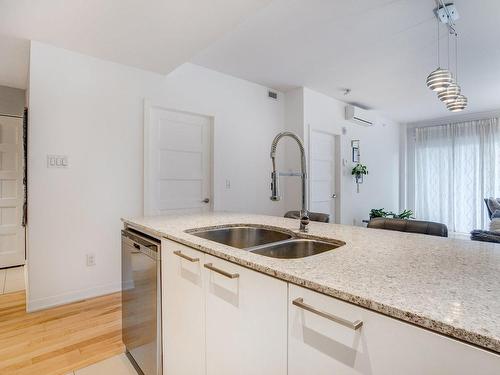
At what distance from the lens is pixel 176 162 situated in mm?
3367

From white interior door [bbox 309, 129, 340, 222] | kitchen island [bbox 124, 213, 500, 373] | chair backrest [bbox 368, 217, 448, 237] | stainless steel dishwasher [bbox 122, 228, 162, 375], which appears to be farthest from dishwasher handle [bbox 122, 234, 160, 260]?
white interior door [bbox 309, 129, 340, 222]

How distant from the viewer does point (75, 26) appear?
2.28 meters

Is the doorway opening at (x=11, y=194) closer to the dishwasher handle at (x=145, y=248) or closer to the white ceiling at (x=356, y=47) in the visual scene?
the white ceiling at (x=356, y=47)

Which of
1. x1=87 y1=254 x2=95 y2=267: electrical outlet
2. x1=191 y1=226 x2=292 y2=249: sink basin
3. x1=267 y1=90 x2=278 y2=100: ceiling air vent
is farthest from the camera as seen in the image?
x1=267 y1=90 x2=278 y2=100: ceiling air vent

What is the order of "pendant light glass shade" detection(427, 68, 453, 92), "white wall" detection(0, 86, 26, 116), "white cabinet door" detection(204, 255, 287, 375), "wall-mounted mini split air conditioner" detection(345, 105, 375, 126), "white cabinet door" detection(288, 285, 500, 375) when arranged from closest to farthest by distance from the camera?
"white cabinet door" detection(288, 285, 500, 375)
"white cabinet door" detection(204, 255, 287, 375)
"pendant light glass shade" detection(427, 68, 453, 92)
"white wall" detection(0, 86, 26, 116)
"wall-mounted mini split air conditioner" detection(345, 105, 375, 126)

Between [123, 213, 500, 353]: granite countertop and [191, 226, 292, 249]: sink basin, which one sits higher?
[123, 213, 500, 353]: granite countertop

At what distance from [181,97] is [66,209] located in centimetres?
170

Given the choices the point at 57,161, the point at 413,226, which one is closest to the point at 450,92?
the point at 413,226

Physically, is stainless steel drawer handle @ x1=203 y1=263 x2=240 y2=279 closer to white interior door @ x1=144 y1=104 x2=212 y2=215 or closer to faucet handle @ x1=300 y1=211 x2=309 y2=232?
faucet handle @ x1=300 y1=211 x2=309 y2=232

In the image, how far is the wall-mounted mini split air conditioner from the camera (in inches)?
198

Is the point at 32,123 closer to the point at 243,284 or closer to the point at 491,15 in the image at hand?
the point at 243,284

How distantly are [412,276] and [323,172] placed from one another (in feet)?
13.3

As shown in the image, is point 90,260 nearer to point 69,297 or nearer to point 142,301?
point 69,297

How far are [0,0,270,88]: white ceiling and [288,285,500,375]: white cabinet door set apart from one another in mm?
1926
